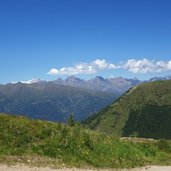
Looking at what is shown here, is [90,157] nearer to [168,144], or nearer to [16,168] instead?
[16,168]

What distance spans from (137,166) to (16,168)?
11.4 m

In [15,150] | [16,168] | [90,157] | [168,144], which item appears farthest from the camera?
[168,144]

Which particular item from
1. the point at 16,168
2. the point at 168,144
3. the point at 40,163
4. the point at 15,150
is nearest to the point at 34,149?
the point at 15,150

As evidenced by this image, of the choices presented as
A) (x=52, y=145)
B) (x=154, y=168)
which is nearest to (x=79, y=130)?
(x=52, y=145)

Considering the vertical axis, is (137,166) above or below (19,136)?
below

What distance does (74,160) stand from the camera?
2920 cm

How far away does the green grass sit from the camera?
28.3 meters

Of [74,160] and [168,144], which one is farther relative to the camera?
[168,144]

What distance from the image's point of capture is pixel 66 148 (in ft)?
103

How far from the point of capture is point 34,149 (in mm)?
29625

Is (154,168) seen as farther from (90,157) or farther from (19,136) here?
(19,136)

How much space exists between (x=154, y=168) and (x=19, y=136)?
11.3 m

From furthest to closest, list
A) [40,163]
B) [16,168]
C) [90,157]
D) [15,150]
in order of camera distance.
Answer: [90,157], [15,150], [40,163], [16,168]

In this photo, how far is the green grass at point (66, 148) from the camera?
28266mm
